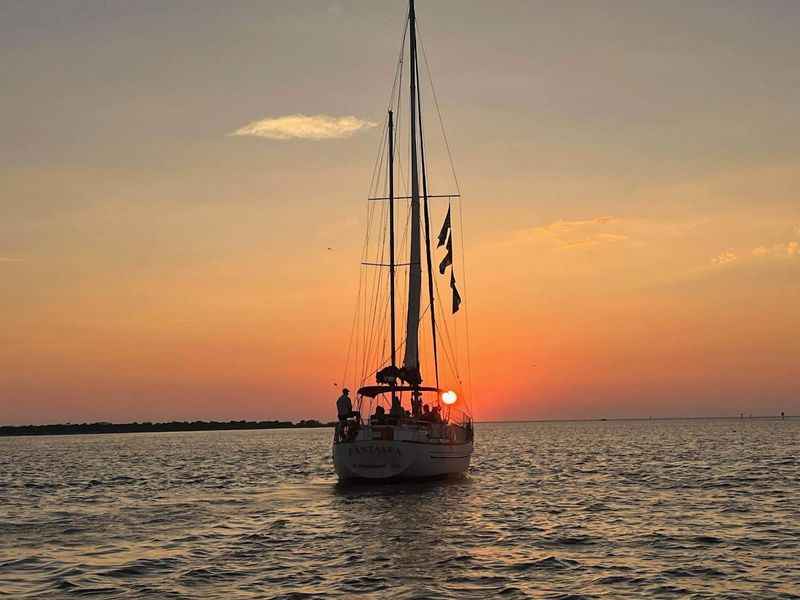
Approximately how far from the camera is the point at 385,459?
134ft

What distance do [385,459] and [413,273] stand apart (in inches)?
454

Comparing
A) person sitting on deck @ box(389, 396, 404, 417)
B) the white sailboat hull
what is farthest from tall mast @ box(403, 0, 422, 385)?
the white sailboat hull

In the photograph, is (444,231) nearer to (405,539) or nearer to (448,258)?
(448,258)

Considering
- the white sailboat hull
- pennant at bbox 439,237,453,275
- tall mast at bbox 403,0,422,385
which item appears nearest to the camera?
the white sailboat hull

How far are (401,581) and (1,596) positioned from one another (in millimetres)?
8861

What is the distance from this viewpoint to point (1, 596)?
63.0ft

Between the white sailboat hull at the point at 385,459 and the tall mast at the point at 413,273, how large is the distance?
16.3 feet

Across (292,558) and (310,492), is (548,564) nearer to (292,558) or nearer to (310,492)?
(292,558)

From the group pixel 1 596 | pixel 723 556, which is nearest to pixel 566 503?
pixel 723 556

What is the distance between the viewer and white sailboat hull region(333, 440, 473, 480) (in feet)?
134

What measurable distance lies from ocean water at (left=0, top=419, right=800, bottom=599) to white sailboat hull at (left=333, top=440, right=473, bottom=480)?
0.95m

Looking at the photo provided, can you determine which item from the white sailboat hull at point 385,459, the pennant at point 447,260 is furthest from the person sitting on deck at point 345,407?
the pennant at point 447,260

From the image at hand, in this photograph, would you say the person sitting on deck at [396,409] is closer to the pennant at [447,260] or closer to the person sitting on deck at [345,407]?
the person sitting on deck at [345,407]

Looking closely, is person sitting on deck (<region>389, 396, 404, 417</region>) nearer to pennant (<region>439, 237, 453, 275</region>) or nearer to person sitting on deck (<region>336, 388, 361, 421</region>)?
person sitting on deck (<region>336, 388, 361, 421</region>)
